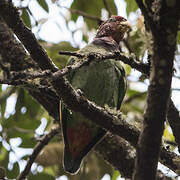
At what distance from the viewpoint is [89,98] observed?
3254mm

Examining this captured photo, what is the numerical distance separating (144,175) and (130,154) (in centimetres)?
167

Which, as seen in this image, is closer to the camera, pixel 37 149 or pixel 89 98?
pixel 89 98

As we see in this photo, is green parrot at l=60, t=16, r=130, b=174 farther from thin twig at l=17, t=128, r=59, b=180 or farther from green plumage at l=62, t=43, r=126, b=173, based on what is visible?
thin twig at l=17, t=128, r=59, b=180

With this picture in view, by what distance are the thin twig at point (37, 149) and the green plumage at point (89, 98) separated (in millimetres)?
304

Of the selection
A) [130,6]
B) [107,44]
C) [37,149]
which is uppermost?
[130,6]

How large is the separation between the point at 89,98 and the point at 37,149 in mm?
742

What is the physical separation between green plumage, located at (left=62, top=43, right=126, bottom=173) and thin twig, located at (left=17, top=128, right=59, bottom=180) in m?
0.30

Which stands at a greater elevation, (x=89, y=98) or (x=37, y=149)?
(x=89, y=98)

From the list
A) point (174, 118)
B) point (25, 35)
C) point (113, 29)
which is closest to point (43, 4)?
point (113, 29)

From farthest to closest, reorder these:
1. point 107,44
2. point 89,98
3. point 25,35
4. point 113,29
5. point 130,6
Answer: point 113,29 → point 107,44 → point 130,6 → point 89,98 → point 25,35

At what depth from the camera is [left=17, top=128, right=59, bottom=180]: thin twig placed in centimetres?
346

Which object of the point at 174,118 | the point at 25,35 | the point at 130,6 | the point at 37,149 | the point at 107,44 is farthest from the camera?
the point at 107,44

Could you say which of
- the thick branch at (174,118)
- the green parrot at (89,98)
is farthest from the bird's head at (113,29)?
the thick branch at (174,118)

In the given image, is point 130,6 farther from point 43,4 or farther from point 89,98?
point 89,98
